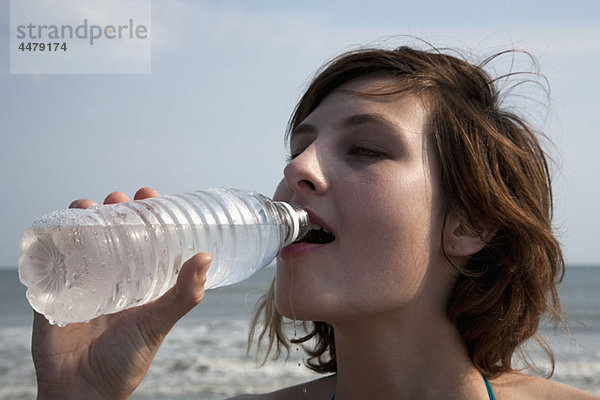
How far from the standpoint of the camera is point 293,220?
2.18m

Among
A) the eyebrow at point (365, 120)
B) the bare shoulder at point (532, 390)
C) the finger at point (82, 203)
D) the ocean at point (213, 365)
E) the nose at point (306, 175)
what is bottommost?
the ocean at point (213, 365)

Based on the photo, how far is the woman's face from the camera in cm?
222

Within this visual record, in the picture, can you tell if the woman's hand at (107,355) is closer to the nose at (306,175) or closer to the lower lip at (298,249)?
A: the lower lip at (298,249)

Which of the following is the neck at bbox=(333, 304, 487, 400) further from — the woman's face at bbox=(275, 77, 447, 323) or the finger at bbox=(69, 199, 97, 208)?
the finger at bbox=(69, 199, 97, 208)

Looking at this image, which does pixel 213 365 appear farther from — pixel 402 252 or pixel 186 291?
pixel 186 291

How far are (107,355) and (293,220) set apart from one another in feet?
2.51

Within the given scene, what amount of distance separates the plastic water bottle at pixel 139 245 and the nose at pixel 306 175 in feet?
0.30

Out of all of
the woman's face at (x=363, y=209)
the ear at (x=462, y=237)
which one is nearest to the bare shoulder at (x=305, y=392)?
the woman's face at (x=363, y=209)

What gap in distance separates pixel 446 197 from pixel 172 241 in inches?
43.4

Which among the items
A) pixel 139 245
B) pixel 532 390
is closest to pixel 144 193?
pixel 139 245

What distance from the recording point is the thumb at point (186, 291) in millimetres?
1840

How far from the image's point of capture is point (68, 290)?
1994 mm

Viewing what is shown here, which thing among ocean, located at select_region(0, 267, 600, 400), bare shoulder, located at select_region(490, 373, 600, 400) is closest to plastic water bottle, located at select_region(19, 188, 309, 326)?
bare shoulder, located at select_region(490, 373, 600, 400)

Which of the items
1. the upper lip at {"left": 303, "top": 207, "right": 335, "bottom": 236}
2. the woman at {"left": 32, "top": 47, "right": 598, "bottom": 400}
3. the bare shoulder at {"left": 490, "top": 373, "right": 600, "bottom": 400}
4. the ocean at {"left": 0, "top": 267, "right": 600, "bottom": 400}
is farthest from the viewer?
the ocean at {"left": 0, "top": 267, "right": 600, "bottom": 400}
